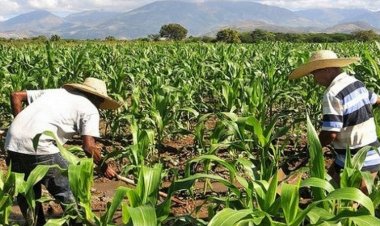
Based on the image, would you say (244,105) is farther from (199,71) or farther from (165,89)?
(199,71)

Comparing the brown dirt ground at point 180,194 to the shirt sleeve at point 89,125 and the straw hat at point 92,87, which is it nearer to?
the shirt sleeve at point 89,125

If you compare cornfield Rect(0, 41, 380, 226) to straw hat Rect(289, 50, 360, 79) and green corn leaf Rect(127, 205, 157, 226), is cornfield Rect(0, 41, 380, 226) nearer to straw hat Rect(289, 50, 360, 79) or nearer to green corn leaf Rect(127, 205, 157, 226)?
green corn leaf Rect(127, 205, 157, 226)

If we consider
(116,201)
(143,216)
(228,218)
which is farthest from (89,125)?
(228,218)

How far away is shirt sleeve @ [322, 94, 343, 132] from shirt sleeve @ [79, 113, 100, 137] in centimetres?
158

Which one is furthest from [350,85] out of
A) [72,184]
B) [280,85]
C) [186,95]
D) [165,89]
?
[280,85]

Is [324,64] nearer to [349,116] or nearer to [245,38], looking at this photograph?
[349,116]

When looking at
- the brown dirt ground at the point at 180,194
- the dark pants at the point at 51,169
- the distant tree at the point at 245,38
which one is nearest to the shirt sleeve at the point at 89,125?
the dark pants at the point at 51,169

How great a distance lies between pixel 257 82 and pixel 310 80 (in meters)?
1.56

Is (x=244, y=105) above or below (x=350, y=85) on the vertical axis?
below

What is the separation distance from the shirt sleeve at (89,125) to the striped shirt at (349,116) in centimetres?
158

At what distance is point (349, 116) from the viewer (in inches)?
128

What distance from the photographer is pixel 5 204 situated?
2.83m

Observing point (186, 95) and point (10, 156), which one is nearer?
point (10, 156)

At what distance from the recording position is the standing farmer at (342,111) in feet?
10.5
